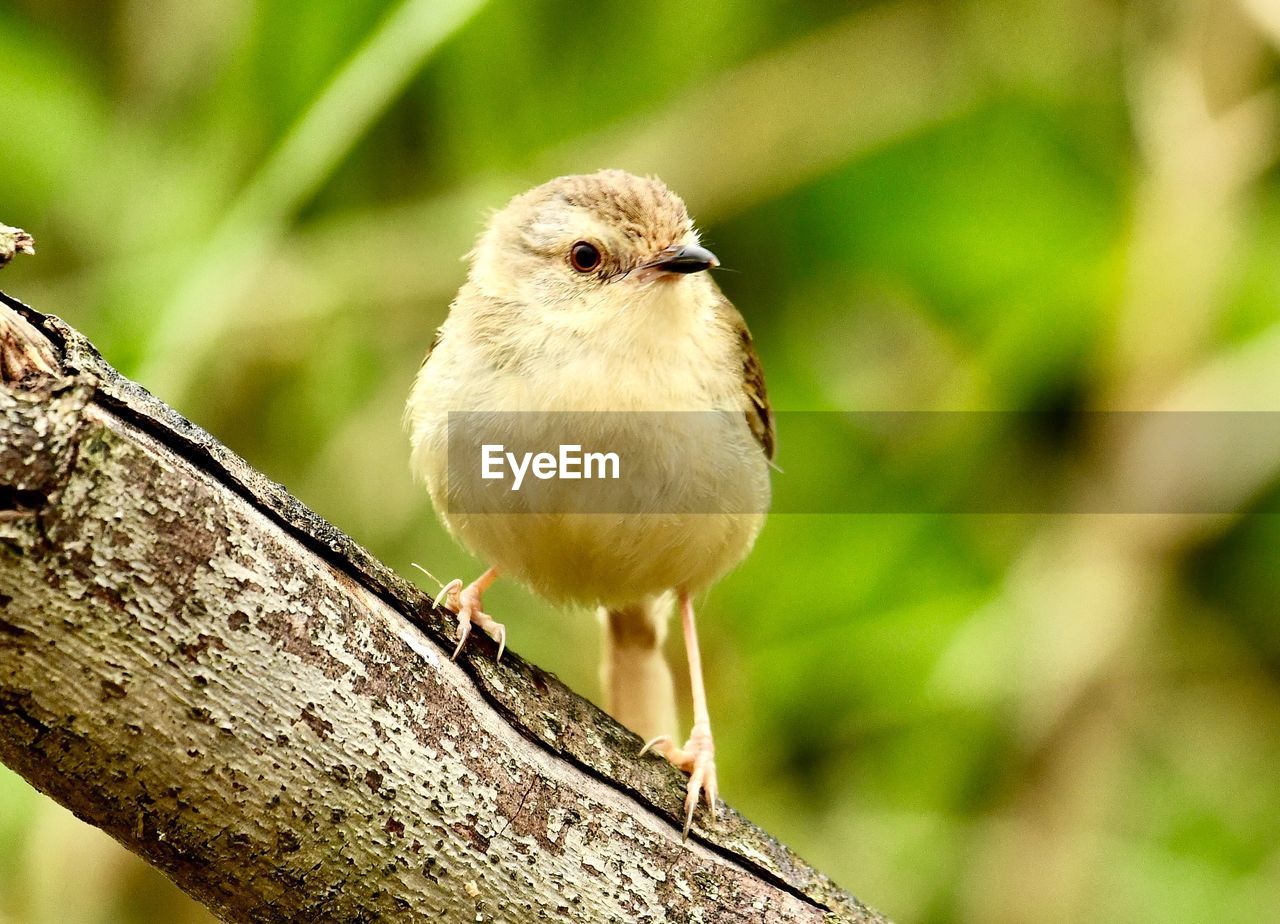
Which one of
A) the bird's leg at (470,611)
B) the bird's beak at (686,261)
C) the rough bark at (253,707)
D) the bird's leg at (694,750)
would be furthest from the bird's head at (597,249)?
the rough bark at (253,707)

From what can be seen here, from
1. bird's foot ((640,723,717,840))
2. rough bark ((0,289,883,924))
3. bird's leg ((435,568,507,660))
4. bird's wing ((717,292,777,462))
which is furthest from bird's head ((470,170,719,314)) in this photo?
rough bark ((0,289,883,924))

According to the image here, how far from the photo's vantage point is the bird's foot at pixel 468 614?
8.17 feet

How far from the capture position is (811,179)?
5004mm

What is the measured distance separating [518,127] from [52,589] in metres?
3.44

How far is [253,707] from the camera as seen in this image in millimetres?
1947

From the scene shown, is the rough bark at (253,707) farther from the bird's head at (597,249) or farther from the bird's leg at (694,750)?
the bird's head at (597,249)

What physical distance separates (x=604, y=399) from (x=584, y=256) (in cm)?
52

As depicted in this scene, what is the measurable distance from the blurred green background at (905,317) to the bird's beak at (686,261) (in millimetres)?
1609

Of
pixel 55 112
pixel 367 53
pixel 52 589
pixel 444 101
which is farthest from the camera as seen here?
pixel 444 101

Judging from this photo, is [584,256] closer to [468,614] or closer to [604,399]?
[604,399]

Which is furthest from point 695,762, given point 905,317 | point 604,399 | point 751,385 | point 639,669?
point 905,317

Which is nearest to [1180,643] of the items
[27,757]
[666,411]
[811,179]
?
[811,179]

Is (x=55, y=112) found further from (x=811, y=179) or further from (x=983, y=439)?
(x=983, y=439)

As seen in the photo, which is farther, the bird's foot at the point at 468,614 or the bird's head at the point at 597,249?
the bird's head at the point at 597,249
